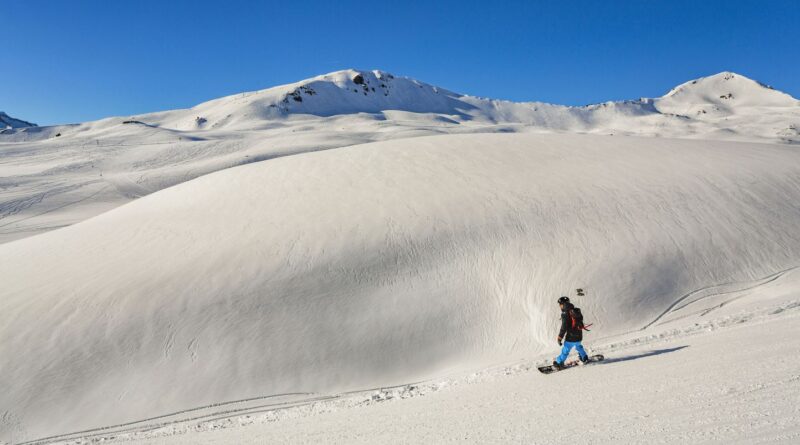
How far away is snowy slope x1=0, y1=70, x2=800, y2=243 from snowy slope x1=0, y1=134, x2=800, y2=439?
20.0 m

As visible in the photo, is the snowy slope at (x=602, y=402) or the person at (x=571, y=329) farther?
the person at (x=571, y=329)

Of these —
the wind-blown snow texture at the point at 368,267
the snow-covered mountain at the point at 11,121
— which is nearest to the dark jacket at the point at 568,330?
the wind-blown snow texture at the point at 368,267

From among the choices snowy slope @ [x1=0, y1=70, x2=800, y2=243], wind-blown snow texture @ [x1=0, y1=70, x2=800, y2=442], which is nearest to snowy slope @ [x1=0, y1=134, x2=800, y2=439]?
wind-blown snow texture @ [x1=0, y1=70, x2=800, y2=442]

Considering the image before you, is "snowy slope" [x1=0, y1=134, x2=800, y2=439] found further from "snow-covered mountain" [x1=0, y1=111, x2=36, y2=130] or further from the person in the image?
"snow-covered mountain" [x1=0, y1=111, x2=36, y2=130]

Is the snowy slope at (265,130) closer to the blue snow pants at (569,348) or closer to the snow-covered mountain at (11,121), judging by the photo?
the blue snow pants at (569,348)

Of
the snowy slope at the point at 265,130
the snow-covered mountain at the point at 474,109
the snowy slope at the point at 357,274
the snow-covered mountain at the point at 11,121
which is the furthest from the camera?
the snow-covered mountain at the point at 11,121

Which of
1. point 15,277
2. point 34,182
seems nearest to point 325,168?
point 15,277

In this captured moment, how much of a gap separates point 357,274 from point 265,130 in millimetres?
80150

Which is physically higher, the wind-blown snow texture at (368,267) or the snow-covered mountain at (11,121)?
the snow-covered mountain at (11,121)

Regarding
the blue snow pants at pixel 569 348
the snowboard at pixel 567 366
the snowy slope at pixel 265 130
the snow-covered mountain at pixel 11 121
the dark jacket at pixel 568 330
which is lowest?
the snowboard at pixel 567 366

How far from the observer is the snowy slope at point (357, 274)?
A: 10422 millimetres

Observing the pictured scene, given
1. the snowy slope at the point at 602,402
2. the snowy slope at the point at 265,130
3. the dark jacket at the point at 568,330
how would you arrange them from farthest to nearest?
the snowy slope at the point at 265,130 < the dark jacket at the point at 568,330 < the snowy slope at the point at 602,402

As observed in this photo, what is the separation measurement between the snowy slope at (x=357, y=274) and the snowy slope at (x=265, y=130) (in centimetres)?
1999

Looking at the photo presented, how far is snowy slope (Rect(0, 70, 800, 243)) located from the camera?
36781 millimetres
